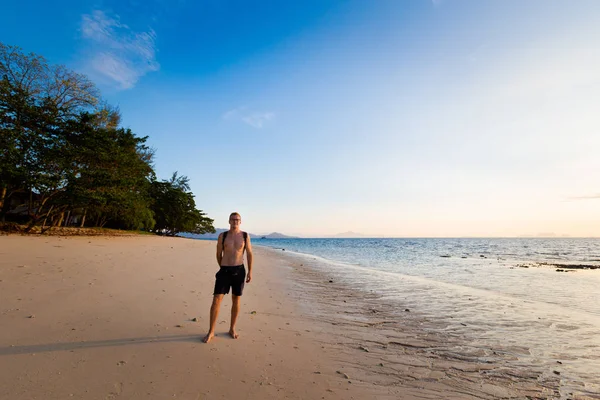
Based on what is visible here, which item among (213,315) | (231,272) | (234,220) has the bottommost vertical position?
(213,315)

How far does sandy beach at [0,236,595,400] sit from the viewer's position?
3.53 m

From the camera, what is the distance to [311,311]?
7824 millimetres

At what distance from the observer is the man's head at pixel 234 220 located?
18.0 feet

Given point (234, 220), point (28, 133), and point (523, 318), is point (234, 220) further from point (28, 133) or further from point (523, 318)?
point (28, 133)

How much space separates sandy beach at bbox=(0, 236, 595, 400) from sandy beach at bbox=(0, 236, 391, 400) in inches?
0.7

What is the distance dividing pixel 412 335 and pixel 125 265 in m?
9.80

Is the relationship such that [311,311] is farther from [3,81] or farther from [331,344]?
[3,81]

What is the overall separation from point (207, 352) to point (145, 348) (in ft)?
2.93

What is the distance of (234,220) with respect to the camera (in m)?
5.49

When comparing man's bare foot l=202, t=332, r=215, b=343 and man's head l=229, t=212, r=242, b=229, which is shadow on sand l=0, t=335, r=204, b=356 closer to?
man's bare foot l=202, t=332, r=215, b=343

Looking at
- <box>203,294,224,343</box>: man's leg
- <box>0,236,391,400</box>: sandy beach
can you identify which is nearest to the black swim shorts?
<box>203,294,224,343</box>: man's leg

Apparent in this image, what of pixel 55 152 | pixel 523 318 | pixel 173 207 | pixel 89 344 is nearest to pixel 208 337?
pixel 89 344

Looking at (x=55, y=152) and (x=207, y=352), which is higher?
(x=55, y=152)

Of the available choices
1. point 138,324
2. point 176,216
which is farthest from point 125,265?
point 176,216
